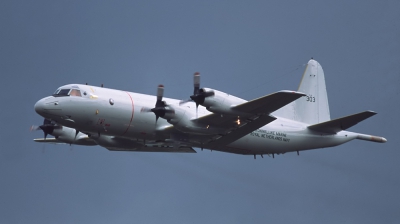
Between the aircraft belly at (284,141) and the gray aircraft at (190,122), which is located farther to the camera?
the aircraft belly at (284,141)

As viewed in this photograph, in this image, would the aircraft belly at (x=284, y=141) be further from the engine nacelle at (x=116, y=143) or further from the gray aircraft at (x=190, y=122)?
the engine nacelle at (x=116, y=143)

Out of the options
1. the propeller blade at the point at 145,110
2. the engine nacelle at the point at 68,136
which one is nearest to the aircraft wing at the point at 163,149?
the engine nacelle at the point at 68,136

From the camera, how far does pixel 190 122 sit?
95.3 ft

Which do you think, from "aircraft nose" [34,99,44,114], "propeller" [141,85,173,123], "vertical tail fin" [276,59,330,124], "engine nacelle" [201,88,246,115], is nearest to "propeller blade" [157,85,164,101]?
"propeller" [141,85,173,123]

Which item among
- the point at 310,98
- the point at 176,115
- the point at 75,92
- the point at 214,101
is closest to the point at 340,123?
the point at 310,98

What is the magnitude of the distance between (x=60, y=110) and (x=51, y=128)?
5.13 m

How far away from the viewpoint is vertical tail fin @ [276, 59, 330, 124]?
33562 mm

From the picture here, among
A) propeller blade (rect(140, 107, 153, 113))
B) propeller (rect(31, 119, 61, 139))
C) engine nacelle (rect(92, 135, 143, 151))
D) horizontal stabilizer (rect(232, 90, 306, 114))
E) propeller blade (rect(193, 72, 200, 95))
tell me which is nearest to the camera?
horizontal stabilizer (rect(232, 90, 306, 114))

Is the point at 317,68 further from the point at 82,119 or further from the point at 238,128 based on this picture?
the point at 82,119

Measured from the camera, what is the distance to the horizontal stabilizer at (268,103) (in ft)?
87.6

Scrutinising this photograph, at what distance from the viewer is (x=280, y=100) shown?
2716 centimetres

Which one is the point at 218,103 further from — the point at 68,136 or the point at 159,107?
the point at 68,136

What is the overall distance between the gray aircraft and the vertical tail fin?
0.20 feet

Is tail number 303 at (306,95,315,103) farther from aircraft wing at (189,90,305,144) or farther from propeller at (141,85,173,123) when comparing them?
propeller at (141,85,173,123)
